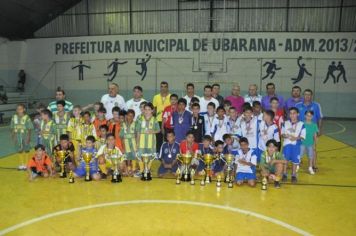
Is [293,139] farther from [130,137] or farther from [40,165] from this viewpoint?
[40,165]

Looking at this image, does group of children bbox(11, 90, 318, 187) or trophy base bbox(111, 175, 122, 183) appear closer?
trophy base bbox(111, 175, 122, 183)

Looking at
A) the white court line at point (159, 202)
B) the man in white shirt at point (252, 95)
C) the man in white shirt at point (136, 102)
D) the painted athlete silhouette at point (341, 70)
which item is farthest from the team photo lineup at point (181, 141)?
the painted athlete silhouette at point (341, 70)

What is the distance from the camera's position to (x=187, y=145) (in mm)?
7090

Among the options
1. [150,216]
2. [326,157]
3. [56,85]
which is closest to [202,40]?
[56,85]

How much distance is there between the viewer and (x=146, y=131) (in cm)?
709

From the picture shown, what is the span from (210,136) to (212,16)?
45.1 ft

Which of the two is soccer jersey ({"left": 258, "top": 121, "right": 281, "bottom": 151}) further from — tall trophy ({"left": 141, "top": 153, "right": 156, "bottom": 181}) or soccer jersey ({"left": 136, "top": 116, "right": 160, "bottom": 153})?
tall trophy ({"left": 141, "top": 153, "right": 156, "bottom": 181})

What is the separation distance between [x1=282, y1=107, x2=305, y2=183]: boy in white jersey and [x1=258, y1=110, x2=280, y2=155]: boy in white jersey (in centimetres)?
22

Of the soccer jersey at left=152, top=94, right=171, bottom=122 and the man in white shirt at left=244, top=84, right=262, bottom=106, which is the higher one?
the man in white shirt at left=244, top=84, right=262, bottom=106

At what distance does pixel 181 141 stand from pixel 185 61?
1267 centimetres

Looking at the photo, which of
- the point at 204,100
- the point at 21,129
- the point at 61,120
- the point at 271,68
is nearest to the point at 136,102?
the point at 204,100

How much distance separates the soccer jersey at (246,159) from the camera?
6.50 metres

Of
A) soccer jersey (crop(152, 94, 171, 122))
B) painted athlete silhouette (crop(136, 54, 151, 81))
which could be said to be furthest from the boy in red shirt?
painted athlete silhouette (crop(136, 54, 151, 81))

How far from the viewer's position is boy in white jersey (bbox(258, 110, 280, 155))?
6801 millimetres
